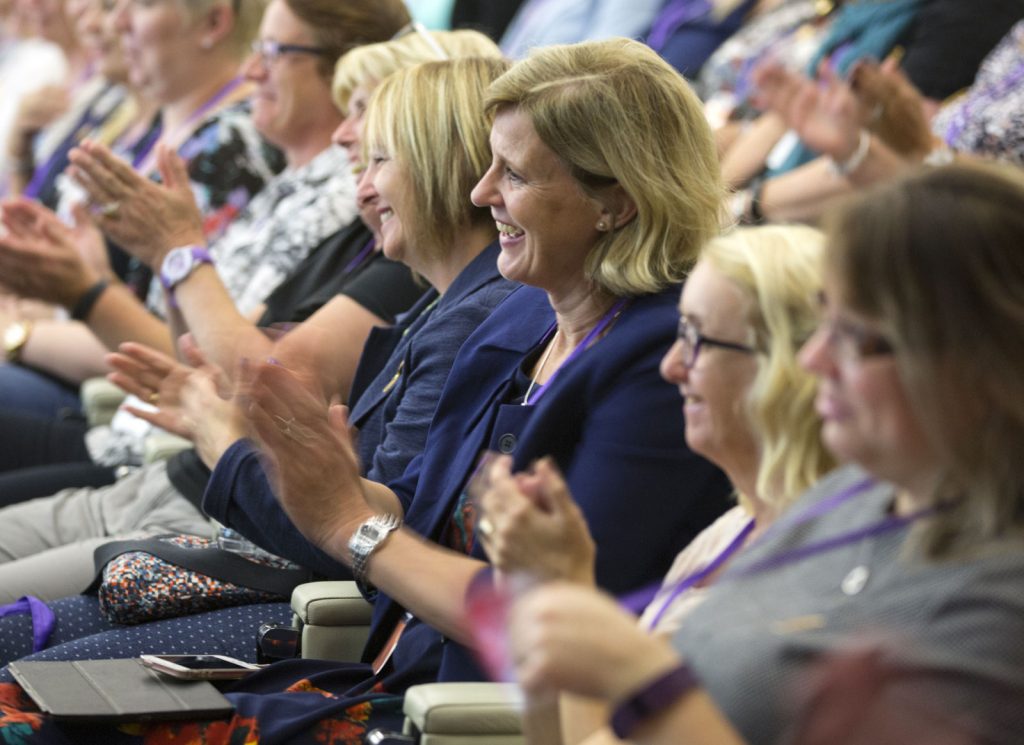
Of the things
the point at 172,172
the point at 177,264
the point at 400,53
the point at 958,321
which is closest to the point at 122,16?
the point at 172,172

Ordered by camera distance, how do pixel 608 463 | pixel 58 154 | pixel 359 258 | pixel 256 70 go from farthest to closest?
pixel 58 154 → pixel 256 70 → pixel 359 258 → pixel 608 463

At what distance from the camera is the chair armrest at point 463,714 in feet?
5.26

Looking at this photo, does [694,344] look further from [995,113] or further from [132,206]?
[132,206]

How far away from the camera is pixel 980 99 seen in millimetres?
3104

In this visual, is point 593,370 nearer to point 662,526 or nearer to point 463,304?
point 662,526

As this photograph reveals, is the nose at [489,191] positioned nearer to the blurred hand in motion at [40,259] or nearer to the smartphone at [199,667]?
the smartphone at [199,667]

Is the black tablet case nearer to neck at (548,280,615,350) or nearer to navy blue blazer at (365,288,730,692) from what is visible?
navy blue blazer at (365,288,730,692)

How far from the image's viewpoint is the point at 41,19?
6125mm

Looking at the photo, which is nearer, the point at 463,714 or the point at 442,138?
the point at 463,714

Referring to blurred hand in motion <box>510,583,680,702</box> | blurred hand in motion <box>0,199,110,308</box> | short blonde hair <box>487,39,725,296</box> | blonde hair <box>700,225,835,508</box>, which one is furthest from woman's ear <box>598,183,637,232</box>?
blurred hand in motion <box>0,199,110,308</box>

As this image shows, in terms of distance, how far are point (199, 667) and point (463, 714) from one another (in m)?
0.53

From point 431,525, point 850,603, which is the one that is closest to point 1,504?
point 431,525

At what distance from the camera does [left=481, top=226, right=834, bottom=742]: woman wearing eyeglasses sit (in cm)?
140

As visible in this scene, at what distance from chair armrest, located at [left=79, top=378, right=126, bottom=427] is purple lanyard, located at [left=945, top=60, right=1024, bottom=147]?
6.81 feet
